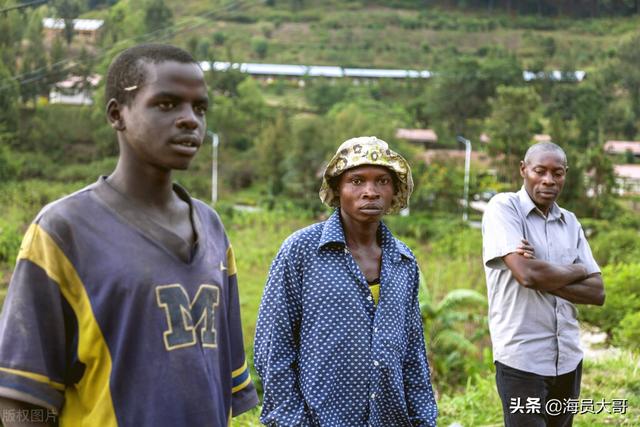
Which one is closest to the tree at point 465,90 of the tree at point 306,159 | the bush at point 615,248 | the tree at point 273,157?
the tree at point 306,159

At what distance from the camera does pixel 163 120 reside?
1.50 meters

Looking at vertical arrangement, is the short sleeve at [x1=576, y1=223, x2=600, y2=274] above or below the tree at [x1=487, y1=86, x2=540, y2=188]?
above

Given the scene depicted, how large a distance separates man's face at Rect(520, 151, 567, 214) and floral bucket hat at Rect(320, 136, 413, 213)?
2.33 ft

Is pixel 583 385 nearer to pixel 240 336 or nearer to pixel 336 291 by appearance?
pixel 336 291

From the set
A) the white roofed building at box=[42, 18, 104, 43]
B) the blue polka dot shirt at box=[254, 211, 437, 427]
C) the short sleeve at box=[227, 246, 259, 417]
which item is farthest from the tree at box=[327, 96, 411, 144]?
the short sleeve at box=[227, 246, 259, 417]

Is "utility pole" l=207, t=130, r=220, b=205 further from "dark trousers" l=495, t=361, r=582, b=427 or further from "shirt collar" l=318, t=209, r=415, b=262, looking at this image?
"shirt collar" l=318, t=209, r=415, b=262

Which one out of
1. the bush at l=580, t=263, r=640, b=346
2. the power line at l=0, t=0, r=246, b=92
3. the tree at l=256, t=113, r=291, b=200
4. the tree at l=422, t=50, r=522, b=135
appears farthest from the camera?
the tree at l=422, t=50, r=522, b=135

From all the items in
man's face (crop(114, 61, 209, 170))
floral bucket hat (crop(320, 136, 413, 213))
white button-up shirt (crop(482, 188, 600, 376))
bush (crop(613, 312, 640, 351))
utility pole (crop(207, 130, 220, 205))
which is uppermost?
man's face (crop(114, 61, 209, 170))

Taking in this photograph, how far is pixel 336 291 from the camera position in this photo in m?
2.18

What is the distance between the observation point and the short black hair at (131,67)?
4.98 ft

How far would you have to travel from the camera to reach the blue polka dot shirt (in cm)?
214

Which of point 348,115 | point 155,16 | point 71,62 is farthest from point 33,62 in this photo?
point 348,115

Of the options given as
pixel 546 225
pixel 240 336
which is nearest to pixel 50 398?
pixel 240 336

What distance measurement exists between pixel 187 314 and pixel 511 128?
31435 mm
